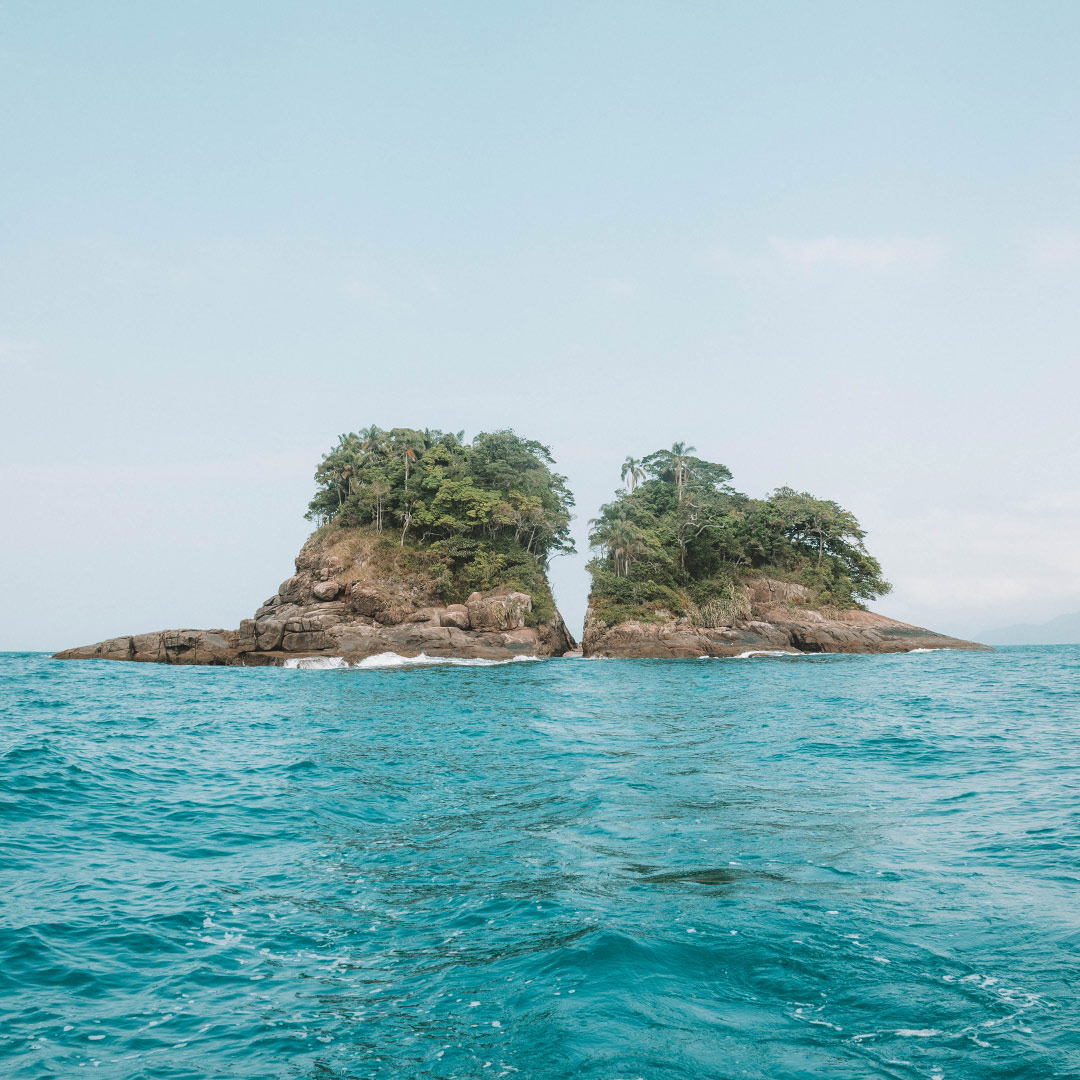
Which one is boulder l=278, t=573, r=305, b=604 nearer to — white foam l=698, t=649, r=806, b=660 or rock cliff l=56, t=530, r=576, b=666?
rock cliff l=56, t=530, r=576, b=666

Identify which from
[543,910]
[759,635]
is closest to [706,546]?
[759,635]

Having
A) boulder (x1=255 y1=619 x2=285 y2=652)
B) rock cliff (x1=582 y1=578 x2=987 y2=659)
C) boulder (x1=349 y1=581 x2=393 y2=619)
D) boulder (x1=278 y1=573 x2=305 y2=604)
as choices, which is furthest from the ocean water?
boulder (x1=278 y1=573 x2=305 y2=604)

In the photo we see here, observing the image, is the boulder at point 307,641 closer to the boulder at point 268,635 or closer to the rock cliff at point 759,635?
the boulder at point 268,635

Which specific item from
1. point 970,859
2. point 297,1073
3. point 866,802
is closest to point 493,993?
point 297,1073

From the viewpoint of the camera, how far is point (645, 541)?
6831cm

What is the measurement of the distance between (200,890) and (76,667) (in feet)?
163

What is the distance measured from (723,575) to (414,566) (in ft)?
94.5

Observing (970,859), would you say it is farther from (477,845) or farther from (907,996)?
(477,845)

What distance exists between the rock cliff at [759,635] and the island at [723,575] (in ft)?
0.29

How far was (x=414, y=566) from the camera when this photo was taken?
220ft

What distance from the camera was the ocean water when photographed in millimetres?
4992

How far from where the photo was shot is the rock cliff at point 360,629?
5794 cm

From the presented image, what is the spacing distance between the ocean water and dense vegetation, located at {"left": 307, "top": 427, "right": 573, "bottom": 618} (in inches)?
1945

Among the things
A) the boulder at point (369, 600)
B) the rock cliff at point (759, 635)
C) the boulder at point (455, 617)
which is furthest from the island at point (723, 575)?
the boulder at point (369, 600)
